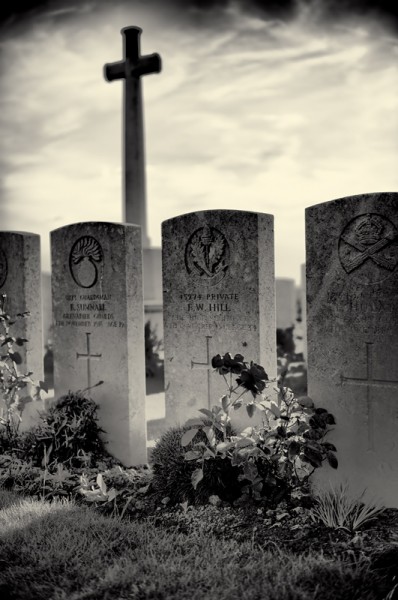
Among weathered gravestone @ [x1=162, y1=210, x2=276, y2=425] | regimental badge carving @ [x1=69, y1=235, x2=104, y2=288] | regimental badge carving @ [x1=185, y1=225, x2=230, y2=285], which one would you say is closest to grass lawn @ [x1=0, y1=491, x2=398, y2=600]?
weathered gravestone @ [x1=162, y1=210, x2=276, y2=425]

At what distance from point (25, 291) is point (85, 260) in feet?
3.45

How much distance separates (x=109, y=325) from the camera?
557cm

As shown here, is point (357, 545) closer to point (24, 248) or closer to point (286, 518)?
point (286, 518)

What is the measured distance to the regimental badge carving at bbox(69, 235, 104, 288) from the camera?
5.64m

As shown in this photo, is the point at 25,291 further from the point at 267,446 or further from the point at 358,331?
the point at 358,331

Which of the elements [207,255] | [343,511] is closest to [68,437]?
[207,255]

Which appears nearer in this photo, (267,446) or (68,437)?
(267,446)

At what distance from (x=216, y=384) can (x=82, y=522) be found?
1.73 m

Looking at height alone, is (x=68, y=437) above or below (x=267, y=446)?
below

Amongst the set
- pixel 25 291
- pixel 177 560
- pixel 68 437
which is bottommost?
pixel 177 560

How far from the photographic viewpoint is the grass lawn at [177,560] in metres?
2.76

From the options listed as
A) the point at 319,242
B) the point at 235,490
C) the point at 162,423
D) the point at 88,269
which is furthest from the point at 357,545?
the point at 162,423

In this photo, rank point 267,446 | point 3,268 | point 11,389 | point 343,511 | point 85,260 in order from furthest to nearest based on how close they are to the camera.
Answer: point 3,268
point 85,260
point 11,389
point 267,446
point 343,511

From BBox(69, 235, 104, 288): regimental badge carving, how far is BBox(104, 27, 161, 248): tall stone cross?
23.4 feet
